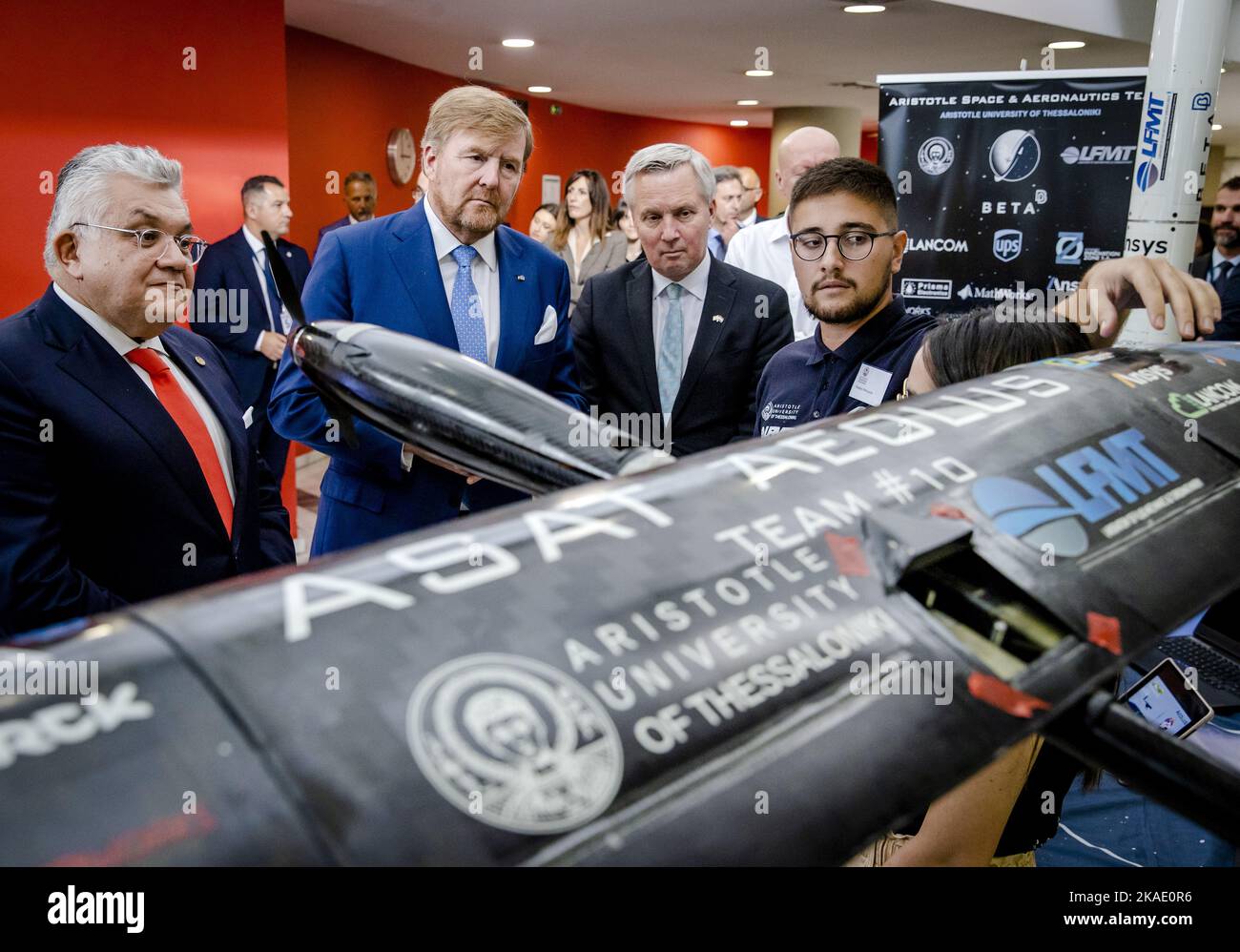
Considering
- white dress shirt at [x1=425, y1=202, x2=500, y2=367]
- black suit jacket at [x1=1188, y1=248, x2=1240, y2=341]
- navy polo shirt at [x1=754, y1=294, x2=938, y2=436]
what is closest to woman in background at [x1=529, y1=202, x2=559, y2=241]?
black suit jacket at [x1=1188, y1=248, x2=1240, y2=341]

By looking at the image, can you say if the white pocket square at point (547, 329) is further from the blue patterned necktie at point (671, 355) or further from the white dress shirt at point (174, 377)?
the white dress shirt at point (174, 377)

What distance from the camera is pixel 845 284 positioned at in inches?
75.4

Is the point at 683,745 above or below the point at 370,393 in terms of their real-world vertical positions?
below

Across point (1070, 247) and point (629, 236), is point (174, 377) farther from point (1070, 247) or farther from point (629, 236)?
point (629, 236)

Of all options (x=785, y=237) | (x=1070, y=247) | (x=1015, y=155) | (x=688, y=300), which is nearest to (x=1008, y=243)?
(x=1070, y=247)

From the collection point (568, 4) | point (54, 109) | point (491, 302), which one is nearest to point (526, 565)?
point (491, 302)

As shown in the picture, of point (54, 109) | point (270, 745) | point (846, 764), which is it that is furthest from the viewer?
point (54, 109)

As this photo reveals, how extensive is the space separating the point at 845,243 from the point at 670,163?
86cm

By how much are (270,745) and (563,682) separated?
16 cm

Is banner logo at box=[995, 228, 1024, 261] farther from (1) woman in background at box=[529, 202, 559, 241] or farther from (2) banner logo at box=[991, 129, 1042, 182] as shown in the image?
(1) woman in background at box=[529, 202, 559, 241]

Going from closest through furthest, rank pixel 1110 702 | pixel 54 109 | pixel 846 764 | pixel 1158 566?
pixel 846 764 < pixel 1110 702 < pixel 1158 566 < pixel 54 109

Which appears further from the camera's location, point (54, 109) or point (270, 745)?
point (54, 109)

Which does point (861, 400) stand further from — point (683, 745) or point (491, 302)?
point (683, 745)

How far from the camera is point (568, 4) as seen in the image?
6.89 metres
